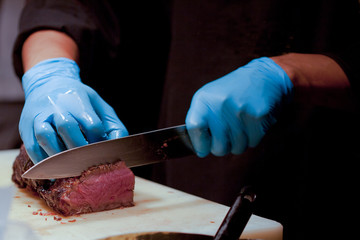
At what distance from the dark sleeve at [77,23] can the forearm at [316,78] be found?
4.17 feet

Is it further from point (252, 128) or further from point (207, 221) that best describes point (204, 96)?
point (207, 221)

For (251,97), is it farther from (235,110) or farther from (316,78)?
(316,78)

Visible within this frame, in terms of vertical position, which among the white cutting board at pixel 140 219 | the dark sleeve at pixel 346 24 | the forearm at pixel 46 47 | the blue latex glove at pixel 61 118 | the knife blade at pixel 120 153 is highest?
the dark sleeve at pixel 346 24

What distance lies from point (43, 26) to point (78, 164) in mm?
1130

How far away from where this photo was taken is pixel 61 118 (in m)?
1.70

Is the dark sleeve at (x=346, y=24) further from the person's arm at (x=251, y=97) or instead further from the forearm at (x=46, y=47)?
the forearm at (x=46, y=47)

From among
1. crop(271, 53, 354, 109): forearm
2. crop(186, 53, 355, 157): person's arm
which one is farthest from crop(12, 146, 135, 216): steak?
crop(271, 53, 354, 109): forearm

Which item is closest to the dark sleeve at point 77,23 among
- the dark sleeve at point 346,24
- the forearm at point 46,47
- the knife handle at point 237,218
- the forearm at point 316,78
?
the forearm at point 46,47

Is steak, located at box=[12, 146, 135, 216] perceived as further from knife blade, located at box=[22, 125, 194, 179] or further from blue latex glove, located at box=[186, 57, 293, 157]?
blue latex glove, located at box=[186, 57, 293, 157]

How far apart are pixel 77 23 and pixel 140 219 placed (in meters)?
1.45

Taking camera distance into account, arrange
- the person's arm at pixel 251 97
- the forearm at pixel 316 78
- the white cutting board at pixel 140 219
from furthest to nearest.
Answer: the forearm at pixel 316 78 < the person's arm at pixel 251 97 < the white cutting board at pixel 140 219

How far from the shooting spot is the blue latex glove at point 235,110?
5.76 ft

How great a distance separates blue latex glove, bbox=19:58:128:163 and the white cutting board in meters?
0.26

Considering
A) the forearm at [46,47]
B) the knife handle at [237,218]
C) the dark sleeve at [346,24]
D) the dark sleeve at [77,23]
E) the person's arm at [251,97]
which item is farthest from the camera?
the dark sleeve at [77,23]
